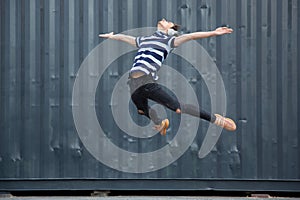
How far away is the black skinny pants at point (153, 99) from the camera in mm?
8422

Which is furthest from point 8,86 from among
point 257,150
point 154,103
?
point 257,150

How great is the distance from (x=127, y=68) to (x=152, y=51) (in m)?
0.38

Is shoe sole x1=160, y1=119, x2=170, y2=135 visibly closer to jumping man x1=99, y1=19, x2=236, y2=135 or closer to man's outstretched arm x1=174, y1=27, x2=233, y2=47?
jumping man x1=99, y1=19, x2=236, y2=135

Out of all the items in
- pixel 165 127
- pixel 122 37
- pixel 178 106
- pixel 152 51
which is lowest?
pixel 165 127

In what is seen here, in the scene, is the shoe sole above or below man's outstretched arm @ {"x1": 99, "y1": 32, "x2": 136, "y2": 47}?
below

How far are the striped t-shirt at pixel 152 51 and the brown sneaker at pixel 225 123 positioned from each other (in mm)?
927

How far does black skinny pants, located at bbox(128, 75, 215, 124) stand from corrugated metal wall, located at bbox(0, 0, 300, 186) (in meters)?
0.16

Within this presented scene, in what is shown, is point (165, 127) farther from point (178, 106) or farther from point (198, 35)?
point (198, 35)

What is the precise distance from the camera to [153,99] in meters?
8.45

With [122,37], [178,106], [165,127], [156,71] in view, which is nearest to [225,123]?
[178,106]

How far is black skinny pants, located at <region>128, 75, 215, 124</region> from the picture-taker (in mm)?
8422

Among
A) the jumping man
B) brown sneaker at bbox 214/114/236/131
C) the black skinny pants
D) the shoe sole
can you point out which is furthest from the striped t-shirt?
brown sneaker at bbox 214/114/236/131

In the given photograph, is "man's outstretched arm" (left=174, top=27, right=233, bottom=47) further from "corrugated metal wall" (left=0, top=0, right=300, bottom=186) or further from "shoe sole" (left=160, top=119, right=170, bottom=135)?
"shoe sole" (left=160, top=119, right=170, bottom=135)

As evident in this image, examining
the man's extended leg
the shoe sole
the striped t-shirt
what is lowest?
the shoe sole
